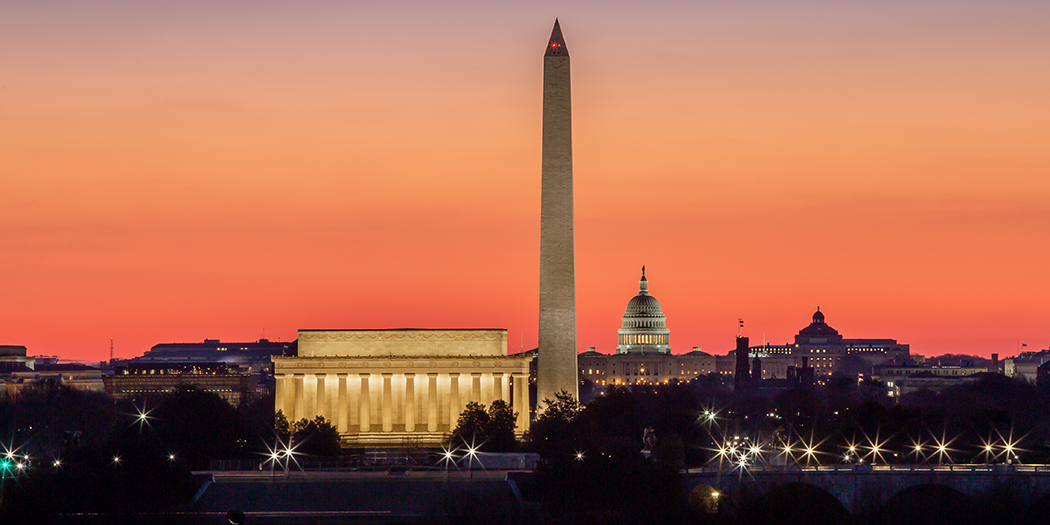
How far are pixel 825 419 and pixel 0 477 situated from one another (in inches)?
2847

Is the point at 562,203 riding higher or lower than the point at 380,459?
higher

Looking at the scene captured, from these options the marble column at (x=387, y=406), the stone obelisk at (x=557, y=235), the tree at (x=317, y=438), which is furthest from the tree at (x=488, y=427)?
the tree at (x=317, y=438)

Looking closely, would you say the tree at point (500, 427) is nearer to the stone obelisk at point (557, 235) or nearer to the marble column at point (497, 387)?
the stone obelisk at point (557, 235)

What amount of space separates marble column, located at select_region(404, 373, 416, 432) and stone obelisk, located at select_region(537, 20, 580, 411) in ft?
36.6

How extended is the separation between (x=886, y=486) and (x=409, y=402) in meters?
47.7

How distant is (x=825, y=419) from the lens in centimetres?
15400

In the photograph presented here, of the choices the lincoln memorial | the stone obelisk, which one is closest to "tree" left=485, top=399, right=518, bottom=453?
the stone obelisk

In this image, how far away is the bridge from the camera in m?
101

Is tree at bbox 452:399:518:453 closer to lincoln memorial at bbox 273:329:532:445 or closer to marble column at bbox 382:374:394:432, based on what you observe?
lincoln memorial at bbox 273:329:532:445

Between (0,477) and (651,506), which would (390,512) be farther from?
(0,477)

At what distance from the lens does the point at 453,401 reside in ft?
468

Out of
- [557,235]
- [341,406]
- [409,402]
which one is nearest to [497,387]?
[409,402]

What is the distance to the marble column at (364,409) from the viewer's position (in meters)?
142

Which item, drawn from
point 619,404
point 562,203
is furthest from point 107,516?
point 619,404
